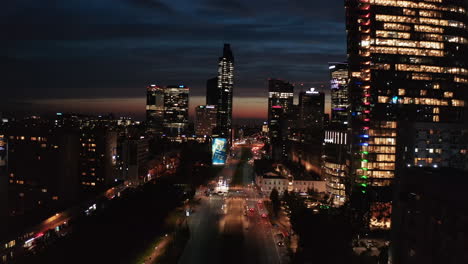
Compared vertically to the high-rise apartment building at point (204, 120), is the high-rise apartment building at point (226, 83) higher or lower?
higher

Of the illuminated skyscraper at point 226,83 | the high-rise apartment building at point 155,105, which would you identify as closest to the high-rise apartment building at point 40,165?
the high-rise apartment building at point 155,105

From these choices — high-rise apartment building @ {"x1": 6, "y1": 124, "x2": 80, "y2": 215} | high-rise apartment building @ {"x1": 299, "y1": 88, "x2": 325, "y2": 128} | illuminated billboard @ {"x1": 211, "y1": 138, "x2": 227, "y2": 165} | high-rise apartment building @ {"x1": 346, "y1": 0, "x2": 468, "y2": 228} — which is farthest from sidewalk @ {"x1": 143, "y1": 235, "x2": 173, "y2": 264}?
high-rise apartment building @ {"x1": 299, "y1": 88, "x2": 325, "y2": 128}

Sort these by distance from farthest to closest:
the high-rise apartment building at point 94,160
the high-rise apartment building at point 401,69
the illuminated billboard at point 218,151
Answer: the illuminated billboard at point 218,151 < the high-rise apartment building at point 94,160 < the high-rise apartment building at point 401,69

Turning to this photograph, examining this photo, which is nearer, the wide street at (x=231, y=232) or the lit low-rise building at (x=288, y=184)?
the wide street at (x=231, y=232)

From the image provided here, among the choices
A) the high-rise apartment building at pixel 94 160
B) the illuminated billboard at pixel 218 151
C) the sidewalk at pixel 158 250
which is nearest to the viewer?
the sidewalk at pixel 158 250

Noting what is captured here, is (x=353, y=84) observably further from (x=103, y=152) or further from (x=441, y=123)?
(x=103, y=152)

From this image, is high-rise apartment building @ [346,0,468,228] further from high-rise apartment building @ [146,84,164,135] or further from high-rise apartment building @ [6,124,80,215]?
high-rise apartment building @ [146,84,164,135]

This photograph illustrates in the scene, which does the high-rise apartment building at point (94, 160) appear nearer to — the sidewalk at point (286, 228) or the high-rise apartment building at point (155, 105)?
the sidewalk at point (286, 228)

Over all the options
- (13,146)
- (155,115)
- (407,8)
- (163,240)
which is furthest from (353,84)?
(155,115)

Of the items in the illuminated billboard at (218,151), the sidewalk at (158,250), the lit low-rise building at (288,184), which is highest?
the illuminated billboard at (218,151)
